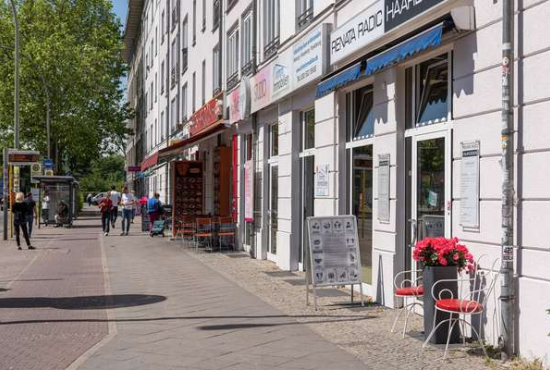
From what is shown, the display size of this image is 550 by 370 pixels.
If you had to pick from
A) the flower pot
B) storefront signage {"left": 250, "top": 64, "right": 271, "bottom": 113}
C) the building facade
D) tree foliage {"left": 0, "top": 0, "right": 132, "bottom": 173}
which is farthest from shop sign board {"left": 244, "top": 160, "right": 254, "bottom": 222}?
tree foliage {"left": 0, "top": 0, "right": 132, "bottom": 173}

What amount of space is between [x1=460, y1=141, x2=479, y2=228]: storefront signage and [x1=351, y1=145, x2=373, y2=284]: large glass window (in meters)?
3.06

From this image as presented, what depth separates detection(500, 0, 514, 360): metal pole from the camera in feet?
20.4

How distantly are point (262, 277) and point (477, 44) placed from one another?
6.75 m

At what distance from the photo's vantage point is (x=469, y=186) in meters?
7.08

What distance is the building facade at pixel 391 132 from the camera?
6.24 m

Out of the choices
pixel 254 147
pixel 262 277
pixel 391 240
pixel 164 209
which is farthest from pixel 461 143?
pixel 164 209

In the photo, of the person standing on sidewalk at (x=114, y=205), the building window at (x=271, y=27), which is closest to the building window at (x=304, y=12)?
the building window at (x=271, y=27)

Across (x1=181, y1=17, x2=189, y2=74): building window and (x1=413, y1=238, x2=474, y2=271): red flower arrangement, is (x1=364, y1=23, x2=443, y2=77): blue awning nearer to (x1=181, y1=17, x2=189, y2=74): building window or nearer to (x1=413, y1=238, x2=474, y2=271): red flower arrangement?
(x1=413, y1=238, x2=474, y2=271): red flower arrangement

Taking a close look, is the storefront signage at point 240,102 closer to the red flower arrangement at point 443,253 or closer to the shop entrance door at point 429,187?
the shop entrance door at point 429,187

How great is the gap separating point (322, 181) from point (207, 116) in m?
10.7

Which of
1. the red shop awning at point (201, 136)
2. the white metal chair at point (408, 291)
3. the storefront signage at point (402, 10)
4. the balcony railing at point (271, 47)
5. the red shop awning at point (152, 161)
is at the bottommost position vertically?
the white metal chair at point (408, 291)

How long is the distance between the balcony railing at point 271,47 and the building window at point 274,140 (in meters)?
1.64

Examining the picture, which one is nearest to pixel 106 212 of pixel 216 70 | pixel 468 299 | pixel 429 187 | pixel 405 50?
pixel 216 70

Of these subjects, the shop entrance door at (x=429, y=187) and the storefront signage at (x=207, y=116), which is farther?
the storefront signage at (x=207, y=116)
